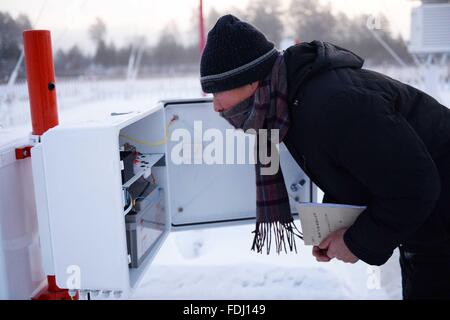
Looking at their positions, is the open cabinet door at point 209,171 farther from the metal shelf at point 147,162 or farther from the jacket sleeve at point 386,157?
the jacket sleeve at point 386,157

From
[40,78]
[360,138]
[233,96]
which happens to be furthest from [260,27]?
[360,138]

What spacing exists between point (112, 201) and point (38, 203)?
27 cm

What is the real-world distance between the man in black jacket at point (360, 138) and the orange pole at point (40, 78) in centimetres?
69

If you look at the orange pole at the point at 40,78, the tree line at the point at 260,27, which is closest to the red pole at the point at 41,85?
the orange pole at the point at 40,78

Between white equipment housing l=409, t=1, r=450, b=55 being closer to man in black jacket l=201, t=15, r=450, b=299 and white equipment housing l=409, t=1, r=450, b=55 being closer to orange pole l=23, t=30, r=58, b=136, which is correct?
man in black jacket l=201, t=15, r=450, b=299

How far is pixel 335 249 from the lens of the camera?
1094 mm

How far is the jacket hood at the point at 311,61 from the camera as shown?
98 centimetres

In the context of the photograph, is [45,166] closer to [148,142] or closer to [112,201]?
[112,201]

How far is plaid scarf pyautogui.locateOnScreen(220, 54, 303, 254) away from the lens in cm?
104

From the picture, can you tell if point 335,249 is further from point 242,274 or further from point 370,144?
point 242,274

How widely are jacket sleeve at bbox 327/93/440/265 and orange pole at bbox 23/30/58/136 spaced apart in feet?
3.57

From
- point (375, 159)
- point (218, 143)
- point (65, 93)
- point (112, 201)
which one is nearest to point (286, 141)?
point (375, 159)

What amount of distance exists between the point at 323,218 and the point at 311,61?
1.47 feet

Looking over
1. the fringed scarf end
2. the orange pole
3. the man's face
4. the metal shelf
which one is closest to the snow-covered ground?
the fringed scarf end
